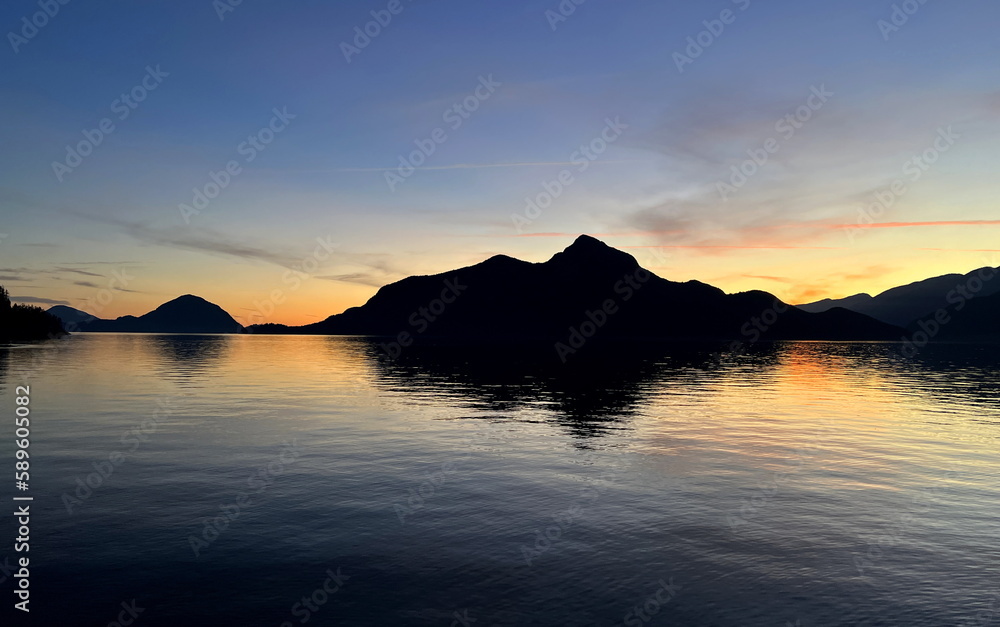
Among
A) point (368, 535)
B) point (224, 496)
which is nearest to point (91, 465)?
point (224, 496)

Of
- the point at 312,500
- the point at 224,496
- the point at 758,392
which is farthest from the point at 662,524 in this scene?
the point at 758,392

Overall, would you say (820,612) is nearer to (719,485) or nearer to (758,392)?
(719,485)

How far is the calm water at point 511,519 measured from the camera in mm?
14180

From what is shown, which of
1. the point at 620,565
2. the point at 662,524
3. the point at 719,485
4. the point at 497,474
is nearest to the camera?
the point at 620,565

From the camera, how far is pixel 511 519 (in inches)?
819

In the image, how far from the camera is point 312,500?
75.3ft

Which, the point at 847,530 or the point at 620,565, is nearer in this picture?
the point at 620,565

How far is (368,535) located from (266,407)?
37517 mm

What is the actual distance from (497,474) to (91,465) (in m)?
19.8

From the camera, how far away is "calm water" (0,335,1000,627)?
14.2 m

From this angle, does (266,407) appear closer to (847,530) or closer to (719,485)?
(719,485)

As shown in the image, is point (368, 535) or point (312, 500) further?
A: point (312, 500)

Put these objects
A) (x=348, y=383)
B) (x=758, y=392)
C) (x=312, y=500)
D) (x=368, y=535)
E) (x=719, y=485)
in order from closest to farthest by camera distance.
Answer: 1. (x=368, y=535)
2. (x=312, y=500)
3. (x=719, y=485)
4. (x=758, y=392)
5. (x=348, y=383)

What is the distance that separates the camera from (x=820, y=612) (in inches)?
543
